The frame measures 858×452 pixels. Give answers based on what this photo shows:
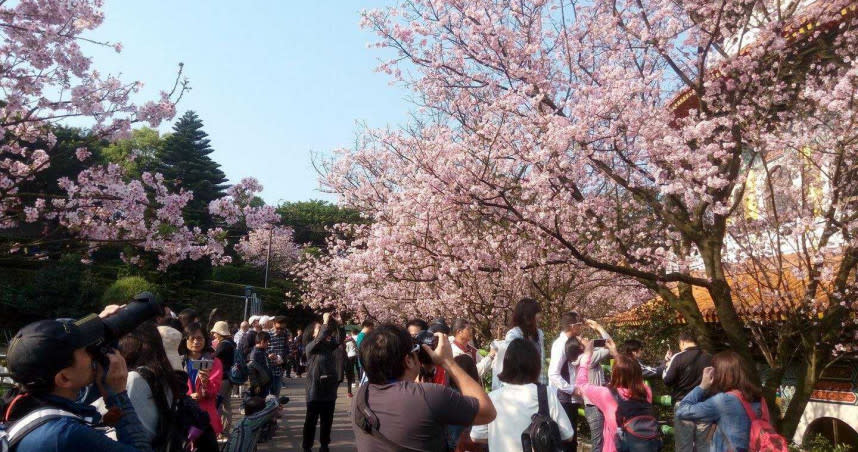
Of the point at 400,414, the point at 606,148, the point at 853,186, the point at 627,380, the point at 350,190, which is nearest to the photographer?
the point at 400,414

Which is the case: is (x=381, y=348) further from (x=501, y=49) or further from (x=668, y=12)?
(x=668, y=12)

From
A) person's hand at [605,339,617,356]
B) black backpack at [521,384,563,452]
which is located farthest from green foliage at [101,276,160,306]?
black backpack at [521,384,563,452]

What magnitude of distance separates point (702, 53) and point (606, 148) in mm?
1555

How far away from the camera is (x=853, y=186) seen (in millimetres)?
7668

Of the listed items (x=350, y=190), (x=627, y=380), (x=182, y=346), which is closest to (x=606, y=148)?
(x=627, y=380)

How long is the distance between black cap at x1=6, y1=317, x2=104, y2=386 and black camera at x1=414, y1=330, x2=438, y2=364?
1.62 meters

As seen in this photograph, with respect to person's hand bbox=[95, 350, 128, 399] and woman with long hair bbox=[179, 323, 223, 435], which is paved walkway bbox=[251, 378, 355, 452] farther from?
person's hand bbox=[95, 350, 128, 399]

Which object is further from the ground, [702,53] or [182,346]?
[702,53]

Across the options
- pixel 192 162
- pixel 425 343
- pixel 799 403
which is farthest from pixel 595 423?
pixel 192 162

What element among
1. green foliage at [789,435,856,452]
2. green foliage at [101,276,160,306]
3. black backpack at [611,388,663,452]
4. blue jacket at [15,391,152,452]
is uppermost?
green foliage at [101,276,160,306]

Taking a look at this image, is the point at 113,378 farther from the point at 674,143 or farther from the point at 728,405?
the point at 674,143

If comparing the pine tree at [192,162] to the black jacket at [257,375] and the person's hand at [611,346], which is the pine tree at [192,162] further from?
the person's hand at [611,346]

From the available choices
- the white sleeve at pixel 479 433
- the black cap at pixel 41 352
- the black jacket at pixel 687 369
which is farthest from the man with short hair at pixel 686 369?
the black cap at pixel 41 352

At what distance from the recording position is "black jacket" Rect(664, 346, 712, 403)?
6.52m
